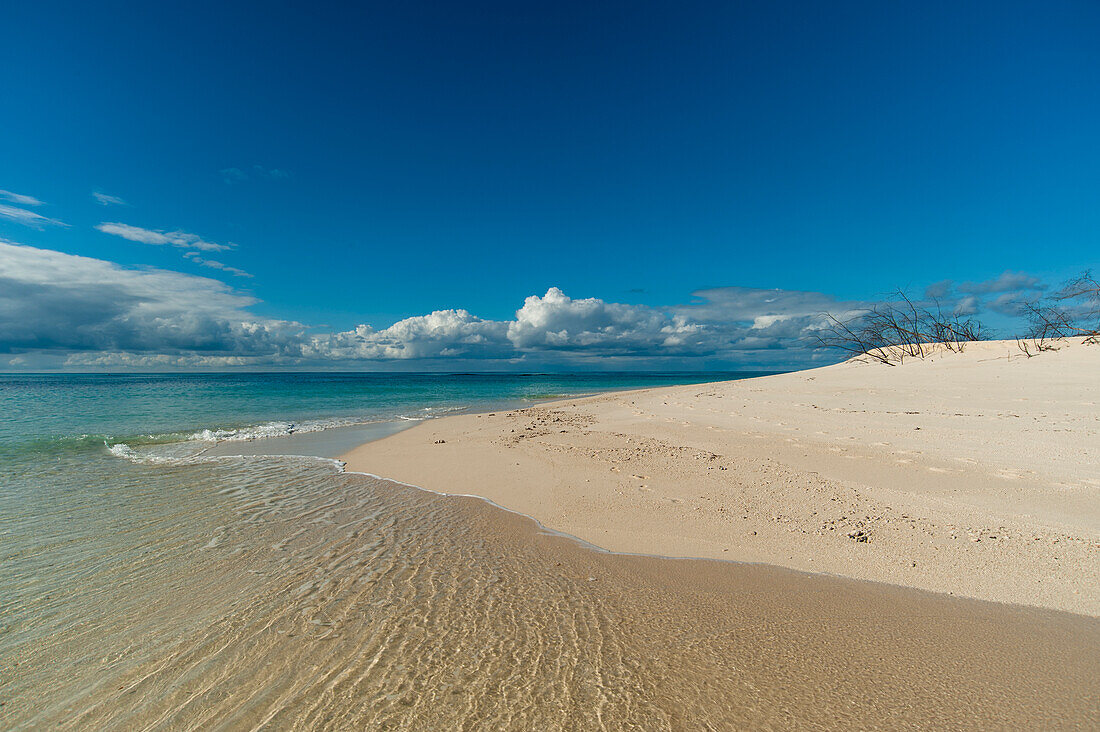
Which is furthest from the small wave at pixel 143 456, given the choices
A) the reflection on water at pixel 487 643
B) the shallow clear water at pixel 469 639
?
the reflection on water at pixel 487 643

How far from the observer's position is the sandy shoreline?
4.38 metres

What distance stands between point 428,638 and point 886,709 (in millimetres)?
2888

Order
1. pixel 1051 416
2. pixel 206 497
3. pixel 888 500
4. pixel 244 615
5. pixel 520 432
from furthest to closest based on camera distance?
pixel 520 432, pixel 1051 416, pixel 206 497, pixel 888 500, pixel 244 615

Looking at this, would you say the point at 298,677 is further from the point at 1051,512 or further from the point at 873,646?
the point at 1051,512

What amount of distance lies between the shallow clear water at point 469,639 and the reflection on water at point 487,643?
2 centimetres

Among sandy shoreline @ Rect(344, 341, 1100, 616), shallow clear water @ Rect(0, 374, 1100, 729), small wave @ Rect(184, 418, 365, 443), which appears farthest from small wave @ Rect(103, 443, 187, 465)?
shallow clear water @ Rect(0, 374, 1100, 729)

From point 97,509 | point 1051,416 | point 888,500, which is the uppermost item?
point 1051,416

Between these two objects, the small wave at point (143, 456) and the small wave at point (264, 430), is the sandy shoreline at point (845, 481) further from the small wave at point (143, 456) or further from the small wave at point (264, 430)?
the small wave at point (264, 430)

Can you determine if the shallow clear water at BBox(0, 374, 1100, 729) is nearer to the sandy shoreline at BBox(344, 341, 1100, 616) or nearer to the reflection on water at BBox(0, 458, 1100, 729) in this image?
the reflection on water at BBox(0, 458, 1100, 729)

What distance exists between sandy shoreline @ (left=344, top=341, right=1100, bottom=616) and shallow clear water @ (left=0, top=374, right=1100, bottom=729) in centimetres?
56

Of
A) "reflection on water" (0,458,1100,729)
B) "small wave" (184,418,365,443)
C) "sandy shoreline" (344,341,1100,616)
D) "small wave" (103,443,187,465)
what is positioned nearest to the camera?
"reflection on water" (0,458,1100,729)

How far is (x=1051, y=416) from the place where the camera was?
9867 mm

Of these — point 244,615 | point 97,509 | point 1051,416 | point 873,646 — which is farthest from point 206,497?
point 1051,416

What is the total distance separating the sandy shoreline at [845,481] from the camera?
4375mm
